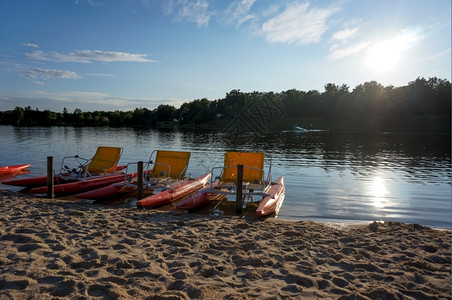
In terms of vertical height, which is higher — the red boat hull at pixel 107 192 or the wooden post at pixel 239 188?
the wooden post at pixel 239 188

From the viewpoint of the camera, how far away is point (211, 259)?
219 inches

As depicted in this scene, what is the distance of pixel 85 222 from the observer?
7.68 m

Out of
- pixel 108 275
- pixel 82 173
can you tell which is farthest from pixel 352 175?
pixel 108 275

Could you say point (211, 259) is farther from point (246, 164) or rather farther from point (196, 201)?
point (246, 164)

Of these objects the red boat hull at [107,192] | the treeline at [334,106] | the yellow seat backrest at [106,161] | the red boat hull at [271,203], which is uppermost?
the treeline at [334,106]

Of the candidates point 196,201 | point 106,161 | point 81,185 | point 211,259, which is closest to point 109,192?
point 81,185

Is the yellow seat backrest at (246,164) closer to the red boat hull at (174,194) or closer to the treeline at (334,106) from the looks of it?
the red boat hull at (174,194)

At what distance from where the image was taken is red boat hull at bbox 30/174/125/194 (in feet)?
40.6

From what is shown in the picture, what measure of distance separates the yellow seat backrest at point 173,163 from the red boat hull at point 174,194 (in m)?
0.49

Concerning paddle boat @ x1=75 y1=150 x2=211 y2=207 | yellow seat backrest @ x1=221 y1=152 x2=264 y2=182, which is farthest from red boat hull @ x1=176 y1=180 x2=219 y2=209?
yellow seat backrest @ x1=221 y1=152 x2=264 y2=182

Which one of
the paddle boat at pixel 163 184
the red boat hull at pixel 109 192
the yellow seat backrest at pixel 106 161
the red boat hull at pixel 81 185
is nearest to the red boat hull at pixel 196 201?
the paddle boat at pixel 163 184

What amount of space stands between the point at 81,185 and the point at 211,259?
9.13m

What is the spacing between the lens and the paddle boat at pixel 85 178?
41.9ft

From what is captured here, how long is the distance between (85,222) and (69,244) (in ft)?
5.61
